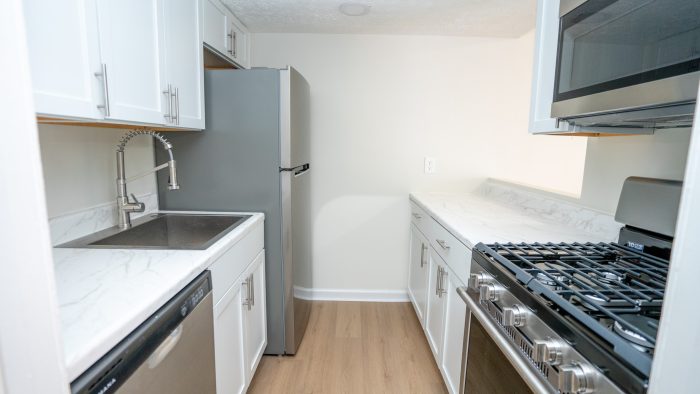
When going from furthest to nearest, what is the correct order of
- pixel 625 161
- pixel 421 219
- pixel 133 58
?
pixel 421 219 → pixel 625 161 → pixel 133 58

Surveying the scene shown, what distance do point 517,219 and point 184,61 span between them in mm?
1807

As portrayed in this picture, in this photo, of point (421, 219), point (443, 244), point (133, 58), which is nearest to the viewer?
point (133, 58)

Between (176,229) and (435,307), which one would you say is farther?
(435,307)

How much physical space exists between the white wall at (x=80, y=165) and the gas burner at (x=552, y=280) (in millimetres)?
1668

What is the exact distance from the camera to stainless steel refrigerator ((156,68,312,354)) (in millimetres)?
1795

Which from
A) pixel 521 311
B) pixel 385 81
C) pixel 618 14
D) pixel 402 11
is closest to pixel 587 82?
pixel 618 14

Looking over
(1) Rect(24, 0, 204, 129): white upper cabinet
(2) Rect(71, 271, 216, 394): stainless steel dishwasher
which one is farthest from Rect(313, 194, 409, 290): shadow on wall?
(2) Rect(71, 271, 216, 394): stainless steel dishwasher

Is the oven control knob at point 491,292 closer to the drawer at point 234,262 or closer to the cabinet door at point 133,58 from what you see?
the drawer at point 234,262

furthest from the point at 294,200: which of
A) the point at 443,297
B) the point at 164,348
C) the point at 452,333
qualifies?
the point at 164,348

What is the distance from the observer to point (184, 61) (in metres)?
1.54

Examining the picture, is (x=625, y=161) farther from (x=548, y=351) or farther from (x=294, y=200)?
(x=294, y=200)

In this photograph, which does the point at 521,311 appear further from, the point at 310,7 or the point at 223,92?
the point at 310,7

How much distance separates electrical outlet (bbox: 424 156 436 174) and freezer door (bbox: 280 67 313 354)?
0.93 m

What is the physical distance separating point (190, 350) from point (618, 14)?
1.56 m
